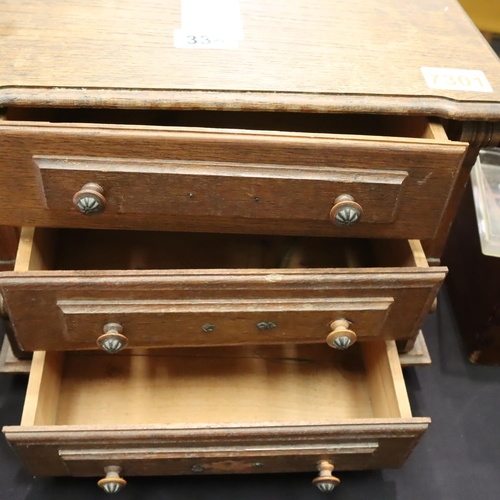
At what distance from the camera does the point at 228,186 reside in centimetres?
67

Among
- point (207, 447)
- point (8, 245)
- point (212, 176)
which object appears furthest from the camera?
point (8, 245)

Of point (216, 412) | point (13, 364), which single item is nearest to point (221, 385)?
point (216, 412)

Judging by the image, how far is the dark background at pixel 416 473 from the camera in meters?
0.92

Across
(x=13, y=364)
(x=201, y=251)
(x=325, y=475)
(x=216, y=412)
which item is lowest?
(x=325, y=475)

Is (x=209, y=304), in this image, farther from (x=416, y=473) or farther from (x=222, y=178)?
(x=416, y=473)

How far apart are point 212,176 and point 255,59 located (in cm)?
19

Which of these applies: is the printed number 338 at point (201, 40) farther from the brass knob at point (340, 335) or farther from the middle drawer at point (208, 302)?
the brass knob at point (340, 335)

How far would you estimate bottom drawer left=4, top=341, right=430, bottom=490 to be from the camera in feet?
2.41

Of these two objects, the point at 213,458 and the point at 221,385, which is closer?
the point at 213,458

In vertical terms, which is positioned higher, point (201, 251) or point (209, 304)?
point (201, 251)

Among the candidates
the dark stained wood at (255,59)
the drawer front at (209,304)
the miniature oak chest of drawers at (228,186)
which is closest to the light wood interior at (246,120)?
the miniature oak chest of drawers at (228,186)

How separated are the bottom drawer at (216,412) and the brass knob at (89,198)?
275 millimetres

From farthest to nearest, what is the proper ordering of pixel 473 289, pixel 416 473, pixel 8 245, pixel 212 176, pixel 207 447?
pixel 473 289, pixel 416 473, pixel 8 245, pixel 207 447, pixel 212 176

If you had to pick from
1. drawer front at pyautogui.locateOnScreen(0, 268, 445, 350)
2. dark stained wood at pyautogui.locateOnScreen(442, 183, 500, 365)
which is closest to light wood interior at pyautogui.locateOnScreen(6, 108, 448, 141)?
drawer front at pyautogui.locateOnScreen(0, 268, 445, 350)
